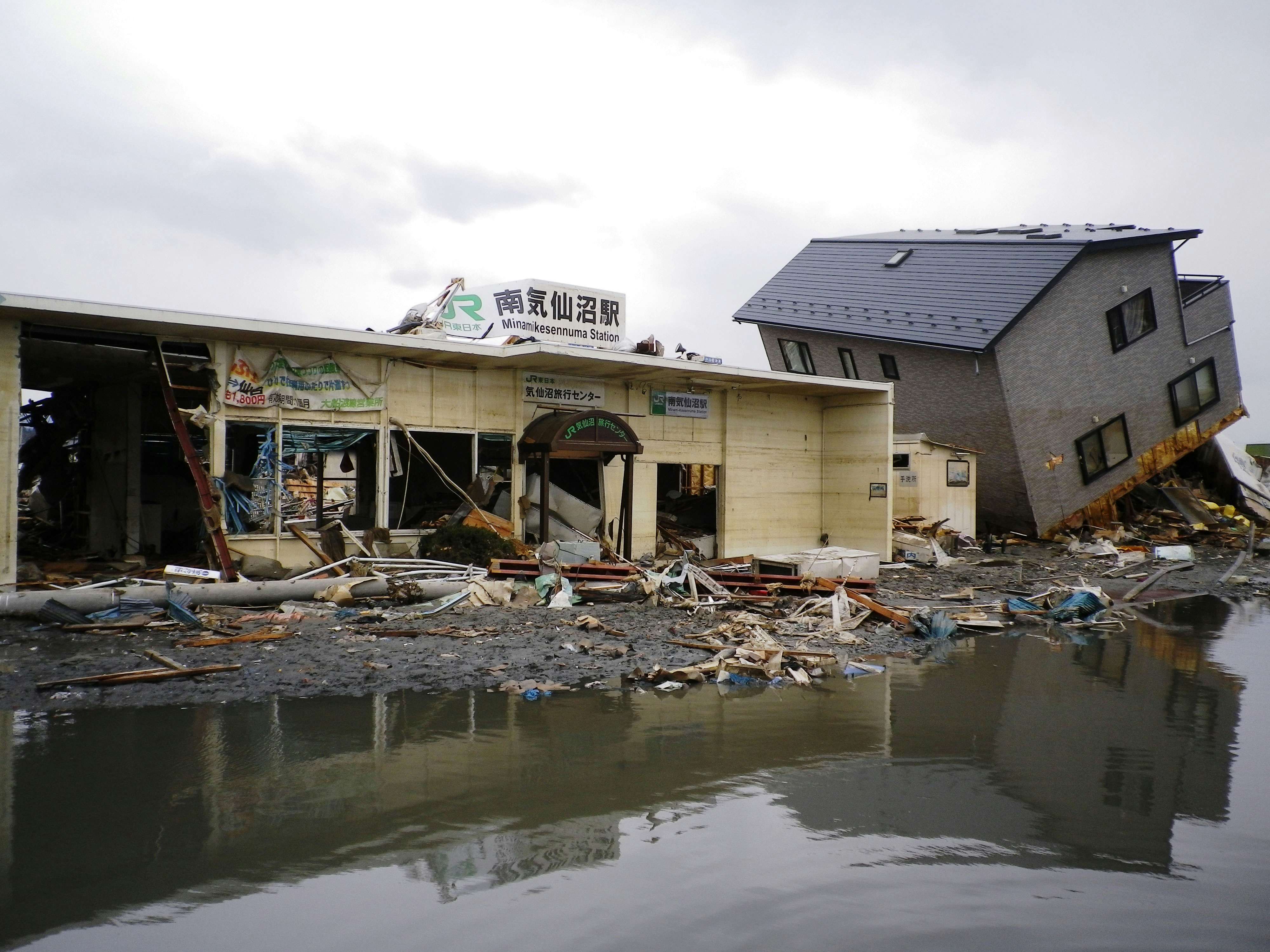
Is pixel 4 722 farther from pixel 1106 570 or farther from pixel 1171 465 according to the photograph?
pixel 1171 465

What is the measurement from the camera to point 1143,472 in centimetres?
2794

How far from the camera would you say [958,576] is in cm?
1819

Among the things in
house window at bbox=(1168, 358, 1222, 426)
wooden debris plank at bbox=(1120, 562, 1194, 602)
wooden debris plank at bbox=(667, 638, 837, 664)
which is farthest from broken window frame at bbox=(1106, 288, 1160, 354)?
wooden debris plank at bbox=(667, 638, 837, 664)

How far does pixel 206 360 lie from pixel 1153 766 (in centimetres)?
1287

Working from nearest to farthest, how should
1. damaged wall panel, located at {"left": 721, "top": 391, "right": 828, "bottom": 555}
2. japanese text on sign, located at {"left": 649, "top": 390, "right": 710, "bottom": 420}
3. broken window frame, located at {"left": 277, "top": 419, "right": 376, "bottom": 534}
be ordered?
1. broken window frame, located at {"left": 277, "top": 419, "right": 376, "bottom": 534}
2. japanese text on sign, located at {"left": 649, "top": 390, "right": 710, "bottom": 420}
3. damaged wall panel, located at {"left": 721, "top": 391, "right": 828, "bottom": 555}

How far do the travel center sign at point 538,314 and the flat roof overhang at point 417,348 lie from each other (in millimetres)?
1399

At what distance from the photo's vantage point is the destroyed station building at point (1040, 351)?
24.2 metres

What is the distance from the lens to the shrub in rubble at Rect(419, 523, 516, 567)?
47.2 feet

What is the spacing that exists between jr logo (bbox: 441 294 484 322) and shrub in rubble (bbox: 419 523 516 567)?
17.3 ft

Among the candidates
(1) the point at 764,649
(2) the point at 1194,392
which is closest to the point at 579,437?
(1) the point at 764,649

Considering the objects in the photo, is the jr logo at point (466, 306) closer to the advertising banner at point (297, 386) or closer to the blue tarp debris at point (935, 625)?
the advertising banner at point (297, 386)

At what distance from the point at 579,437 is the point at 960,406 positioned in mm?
13591

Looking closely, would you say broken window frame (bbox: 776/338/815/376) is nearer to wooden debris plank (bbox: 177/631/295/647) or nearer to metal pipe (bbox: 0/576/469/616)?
metal pipe (bbox: 0/576/469/616)

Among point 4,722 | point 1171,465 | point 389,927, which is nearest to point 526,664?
point 4,722
